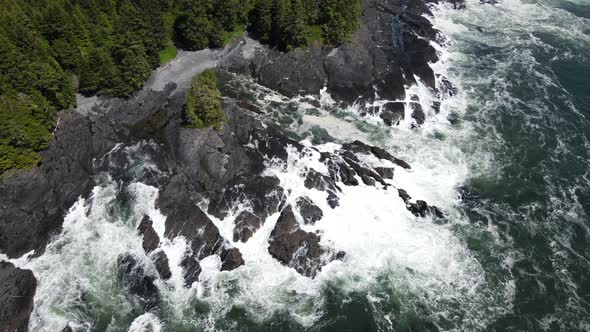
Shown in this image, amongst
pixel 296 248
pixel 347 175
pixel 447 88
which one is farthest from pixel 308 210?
pixel 447 88

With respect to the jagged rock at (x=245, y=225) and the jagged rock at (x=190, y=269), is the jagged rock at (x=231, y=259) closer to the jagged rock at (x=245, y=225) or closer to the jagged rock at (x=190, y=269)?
the jagged rock at (x=245, y=225)

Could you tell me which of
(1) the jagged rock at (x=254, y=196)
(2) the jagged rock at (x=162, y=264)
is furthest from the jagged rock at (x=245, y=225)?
(2) the jagged rock at (x=162, y=264)

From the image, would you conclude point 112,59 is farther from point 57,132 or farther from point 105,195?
point 105,195

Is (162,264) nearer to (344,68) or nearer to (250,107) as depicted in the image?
(250,107)

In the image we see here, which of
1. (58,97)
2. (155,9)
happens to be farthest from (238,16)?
(58,97)

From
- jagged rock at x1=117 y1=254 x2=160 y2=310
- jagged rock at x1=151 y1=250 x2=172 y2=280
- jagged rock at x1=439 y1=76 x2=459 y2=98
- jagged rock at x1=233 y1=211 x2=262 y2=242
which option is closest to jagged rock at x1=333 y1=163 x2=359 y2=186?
jagged rock at x1=233 y1=211 x2=262 y2=242

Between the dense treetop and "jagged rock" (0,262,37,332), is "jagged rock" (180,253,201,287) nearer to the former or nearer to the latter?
"jagged rock" (0,262,37,332)
